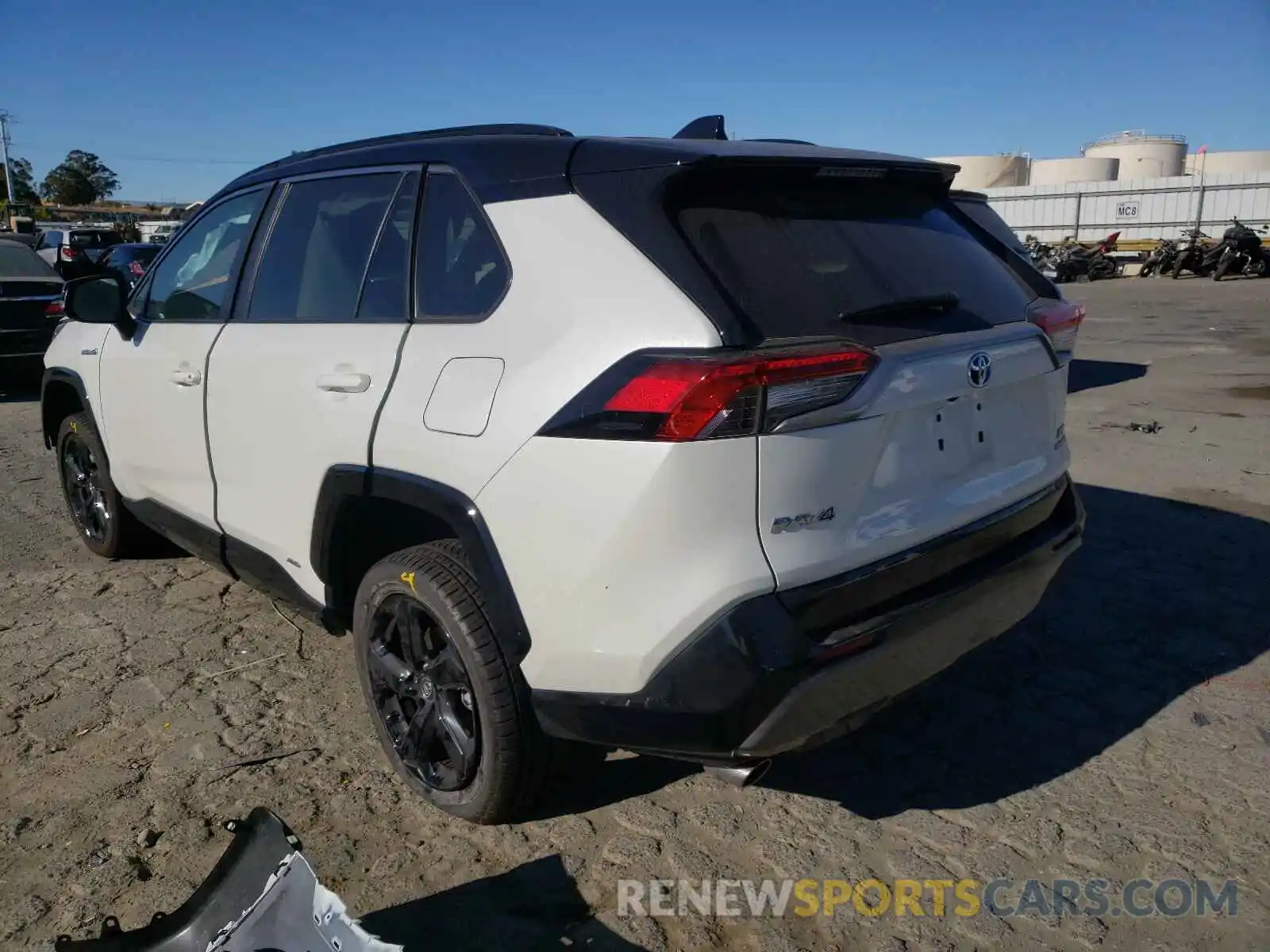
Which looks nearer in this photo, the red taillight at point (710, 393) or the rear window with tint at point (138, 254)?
the red taillight at point (710, 393)

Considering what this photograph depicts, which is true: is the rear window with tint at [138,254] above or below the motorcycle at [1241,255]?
above

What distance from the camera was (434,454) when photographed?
2527mm

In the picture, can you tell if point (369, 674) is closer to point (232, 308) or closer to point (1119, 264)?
point (232, 308)

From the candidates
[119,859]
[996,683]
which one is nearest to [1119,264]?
[996,683]

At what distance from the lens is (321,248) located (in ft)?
10.8

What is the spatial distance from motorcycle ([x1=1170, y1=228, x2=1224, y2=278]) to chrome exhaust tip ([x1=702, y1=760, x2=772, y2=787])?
2920 centimetres

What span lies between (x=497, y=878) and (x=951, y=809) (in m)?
1.32

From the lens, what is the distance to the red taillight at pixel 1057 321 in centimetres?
302

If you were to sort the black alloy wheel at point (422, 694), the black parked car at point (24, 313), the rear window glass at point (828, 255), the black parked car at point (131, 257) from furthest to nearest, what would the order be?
the black parked car at point (131, 257) < the black parked car at point (24, 313) < the black alloy wheel at point (422, 694) < the rear window glass at point (828, 255)

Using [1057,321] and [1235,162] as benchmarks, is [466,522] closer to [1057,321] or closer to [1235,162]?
[1057,321]

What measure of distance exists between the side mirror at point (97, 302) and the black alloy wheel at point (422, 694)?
7.04 feet

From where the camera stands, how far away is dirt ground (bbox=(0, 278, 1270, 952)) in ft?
8.10

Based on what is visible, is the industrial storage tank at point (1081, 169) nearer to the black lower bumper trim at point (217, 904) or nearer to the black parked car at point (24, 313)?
the black parked car at point (24, 313)

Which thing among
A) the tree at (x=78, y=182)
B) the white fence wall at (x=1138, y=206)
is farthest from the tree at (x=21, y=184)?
the white fence wall at (x=1138, y=206)
